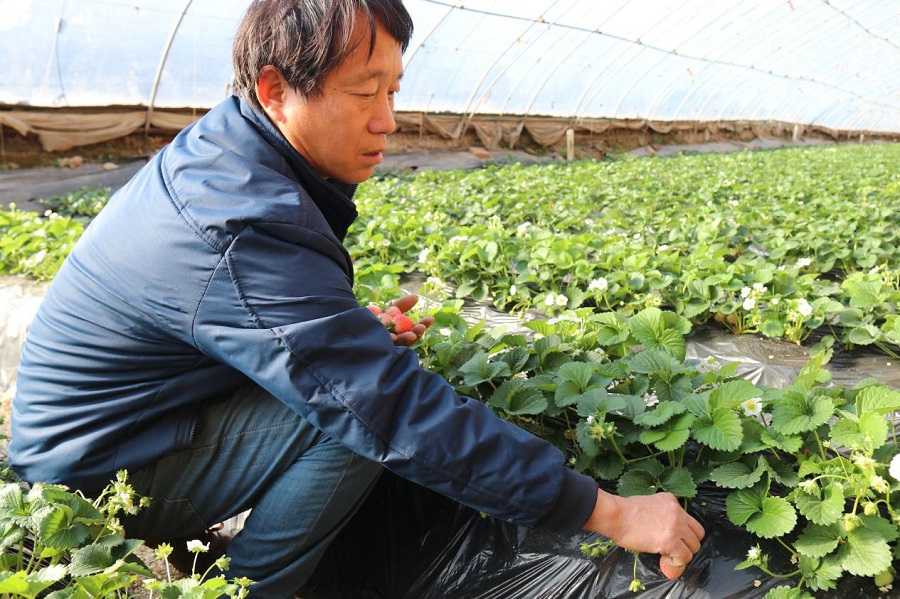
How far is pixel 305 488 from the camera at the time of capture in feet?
4.89

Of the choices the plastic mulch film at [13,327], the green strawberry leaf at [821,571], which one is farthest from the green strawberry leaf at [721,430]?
the plastic mulch film at [13,327]

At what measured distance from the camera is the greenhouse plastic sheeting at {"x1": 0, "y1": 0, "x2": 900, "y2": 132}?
8648 mm

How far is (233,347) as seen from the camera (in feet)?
3.96

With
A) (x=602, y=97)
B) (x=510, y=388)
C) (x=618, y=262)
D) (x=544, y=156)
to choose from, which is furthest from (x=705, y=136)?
(x=510, y=388)

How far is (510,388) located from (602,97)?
16903 millimetres

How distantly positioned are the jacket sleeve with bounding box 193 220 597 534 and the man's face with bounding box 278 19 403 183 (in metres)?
0.26

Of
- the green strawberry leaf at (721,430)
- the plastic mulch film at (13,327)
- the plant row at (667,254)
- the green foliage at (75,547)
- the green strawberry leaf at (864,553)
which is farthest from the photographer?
the plastic mulch film at (13,327)

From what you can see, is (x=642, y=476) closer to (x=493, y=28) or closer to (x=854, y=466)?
(x=854, y=466)

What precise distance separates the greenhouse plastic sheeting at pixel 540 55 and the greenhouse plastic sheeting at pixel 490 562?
3.02 meters

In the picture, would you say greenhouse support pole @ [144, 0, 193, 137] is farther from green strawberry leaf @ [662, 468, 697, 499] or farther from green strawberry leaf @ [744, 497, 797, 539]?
green strawberry leaf @ [744, 497, 797, 539]

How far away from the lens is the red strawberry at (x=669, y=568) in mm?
1398

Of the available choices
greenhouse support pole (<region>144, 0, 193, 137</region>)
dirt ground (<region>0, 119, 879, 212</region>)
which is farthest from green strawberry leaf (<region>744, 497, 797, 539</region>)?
greenhouse support pole (<region>144, 0, 193, 137</region>)

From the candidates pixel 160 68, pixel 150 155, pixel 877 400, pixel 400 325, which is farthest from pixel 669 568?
pixel 150 155

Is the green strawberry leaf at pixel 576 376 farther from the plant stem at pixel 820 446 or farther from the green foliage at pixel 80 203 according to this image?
the green foliage at pixel 80 203
